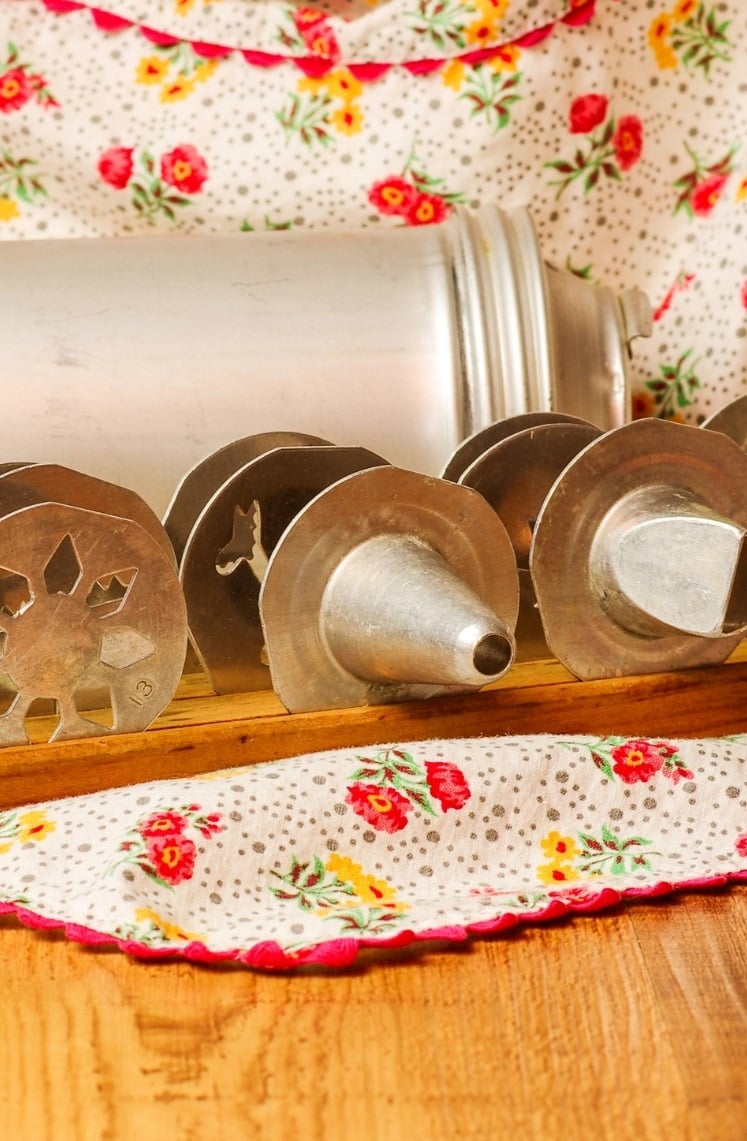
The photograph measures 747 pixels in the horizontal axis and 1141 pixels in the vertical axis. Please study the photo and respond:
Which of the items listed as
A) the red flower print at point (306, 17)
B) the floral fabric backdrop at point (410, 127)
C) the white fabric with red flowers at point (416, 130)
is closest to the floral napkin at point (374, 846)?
the white fabric with red flowers at point (416, 130)

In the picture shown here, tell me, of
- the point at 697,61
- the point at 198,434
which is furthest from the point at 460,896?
the point at 697,61

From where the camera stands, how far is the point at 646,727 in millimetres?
843

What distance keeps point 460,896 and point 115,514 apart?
0.32m

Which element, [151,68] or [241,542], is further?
[151,68]

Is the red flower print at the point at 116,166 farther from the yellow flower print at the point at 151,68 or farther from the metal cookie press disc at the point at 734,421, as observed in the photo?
the metal cookie press disc at the point at 734,421

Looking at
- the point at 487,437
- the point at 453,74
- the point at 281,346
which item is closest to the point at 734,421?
the point at 487,437

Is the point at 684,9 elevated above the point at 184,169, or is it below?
above

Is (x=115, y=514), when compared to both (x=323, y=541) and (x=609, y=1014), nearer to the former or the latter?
(x=323, y=541)

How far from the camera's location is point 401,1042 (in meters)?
0.51

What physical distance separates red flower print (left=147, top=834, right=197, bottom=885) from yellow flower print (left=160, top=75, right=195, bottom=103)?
0.88m

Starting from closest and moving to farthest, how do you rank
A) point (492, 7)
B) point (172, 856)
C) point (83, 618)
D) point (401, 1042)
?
point (401, 1042)
point (172, 856)
point (83, 618)
point (492, 7)

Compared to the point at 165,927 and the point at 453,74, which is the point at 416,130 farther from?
the point at 165,927

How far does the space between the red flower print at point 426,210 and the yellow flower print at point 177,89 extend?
0.25m

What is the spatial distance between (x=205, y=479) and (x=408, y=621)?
0.25 meters
